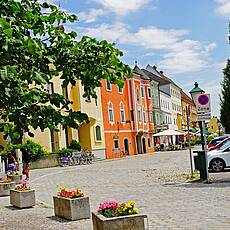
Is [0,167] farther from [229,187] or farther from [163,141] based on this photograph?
[163,141]

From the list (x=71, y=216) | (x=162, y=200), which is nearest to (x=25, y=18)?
(x=71, y=216)

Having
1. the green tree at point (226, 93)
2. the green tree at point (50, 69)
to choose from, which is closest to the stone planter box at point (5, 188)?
the green tree at point (50, 69)

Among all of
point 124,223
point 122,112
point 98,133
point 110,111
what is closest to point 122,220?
point 124,223

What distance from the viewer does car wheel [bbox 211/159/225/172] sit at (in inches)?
966

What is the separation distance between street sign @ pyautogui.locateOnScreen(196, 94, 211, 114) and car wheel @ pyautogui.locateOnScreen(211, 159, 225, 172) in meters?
5.87

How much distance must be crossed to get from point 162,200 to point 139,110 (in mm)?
55241

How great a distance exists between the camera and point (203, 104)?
19562mm

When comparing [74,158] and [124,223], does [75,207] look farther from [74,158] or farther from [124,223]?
[74,158]

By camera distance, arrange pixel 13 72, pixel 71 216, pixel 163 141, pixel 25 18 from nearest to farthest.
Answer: pixel 13 72, pixel 25 18, pixel 71 216, pixel 163 141

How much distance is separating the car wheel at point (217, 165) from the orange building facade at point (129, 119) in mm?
30354

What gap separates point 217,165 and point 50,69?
65.0ft

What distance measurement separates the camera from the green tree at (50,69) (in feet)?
17.8

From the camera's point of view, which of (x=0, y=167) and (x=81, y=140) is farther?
(x=81, y=140)

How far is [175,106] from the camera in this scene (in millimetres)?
108875
